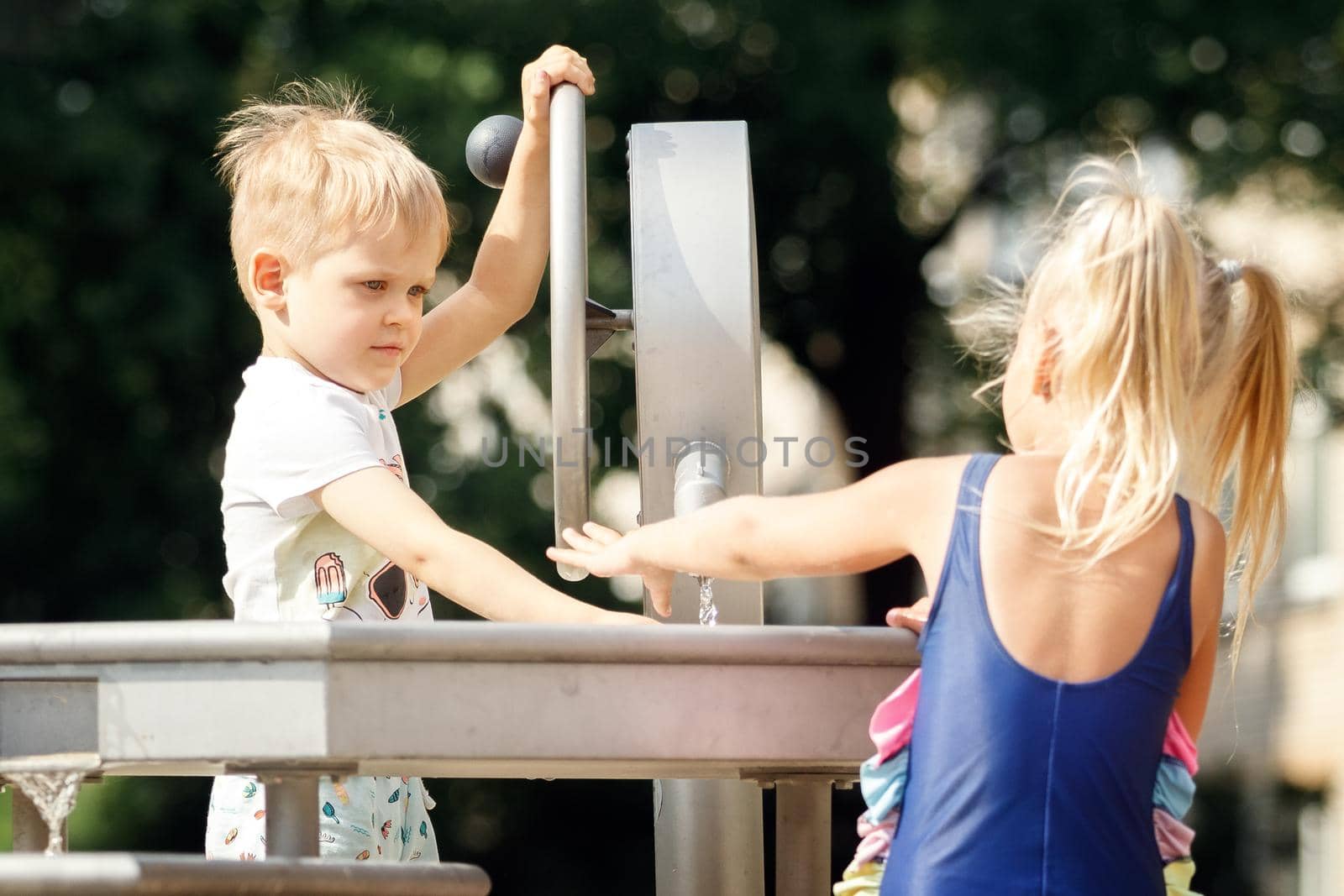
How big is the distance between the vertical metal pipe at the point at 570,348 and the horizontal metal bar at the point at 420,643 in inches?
15.2

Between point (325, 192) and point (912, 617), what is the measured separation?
992 mm

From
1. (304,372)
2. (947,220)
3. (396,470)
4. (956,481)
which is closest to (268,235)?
(304,372)

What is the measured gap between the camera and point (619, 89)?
Answer: 6.98 meters

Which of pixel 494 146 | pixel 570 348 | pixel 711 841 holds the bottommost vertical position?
pixel 711 841

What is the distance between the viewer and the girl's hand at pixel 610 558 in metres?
1.90

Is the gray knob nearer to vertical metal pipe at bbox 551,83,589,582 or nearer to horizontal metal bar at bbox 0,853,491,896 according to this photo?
vertical metal pipe at bbox 551,83,589,582

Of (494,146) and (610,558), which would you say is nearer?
(610,558)

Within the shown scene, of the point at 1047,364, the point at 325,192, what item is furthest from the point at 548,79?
the point at 1047,364

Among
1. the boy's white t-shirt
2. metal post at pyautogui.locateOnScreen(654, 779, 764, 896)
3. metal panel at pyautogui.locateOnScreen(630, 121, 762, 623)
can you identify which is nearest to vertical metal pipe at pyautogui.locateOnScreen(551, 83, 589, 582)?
metal panel at pyautogui.locateOnScreen(630, 121, 762, 623)

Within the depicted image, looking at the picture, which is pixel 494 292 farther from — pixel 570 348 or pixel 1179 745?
pixel 1179 745

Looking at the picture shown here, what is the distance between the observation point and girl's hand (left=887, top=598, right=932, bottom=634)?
1.73 metres

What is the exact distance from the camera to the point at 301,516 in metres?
2.22

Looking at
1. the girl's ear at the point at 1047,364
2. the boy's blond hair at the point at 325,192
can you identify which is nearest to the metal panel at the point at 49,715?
the boy's blond hair at the point at 325,192

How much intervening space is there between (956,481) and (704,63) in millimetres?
5636
